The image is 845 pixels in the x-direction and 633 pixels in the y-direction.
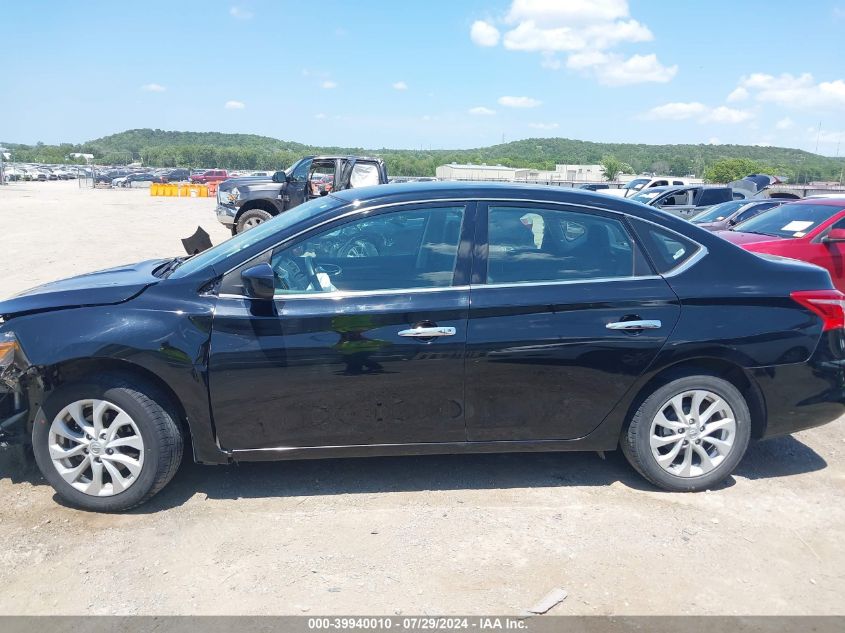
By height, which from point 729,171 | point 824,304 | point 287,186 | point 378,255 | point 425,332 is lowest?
point 425,332

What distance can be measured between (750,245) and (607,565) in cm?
684

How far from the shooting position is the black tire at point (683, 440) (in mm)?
3824

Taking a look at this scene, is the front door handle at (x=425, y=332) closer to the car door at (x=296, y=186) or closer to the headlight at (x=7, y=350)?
the headlight at (x=7, y=350)

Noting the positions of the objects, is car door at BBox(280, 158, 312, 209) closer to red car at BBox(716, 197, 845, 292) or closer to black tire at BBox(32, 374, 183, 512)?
red car at BBox(716, 197, 845, 292)

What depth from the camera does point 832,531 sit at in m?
3.57

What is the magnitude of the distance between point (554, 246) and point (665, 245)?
0.66 meters

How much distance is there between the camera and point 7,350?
11.6ft

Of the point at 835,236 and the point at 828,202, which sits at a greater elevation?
the point at 828,202

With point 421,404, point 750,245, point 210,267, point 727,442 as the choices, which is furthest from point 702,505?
point 750,245

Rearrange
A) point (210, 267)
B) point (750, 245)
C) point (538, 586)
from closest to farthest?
point (538, 586)
point (210, 267)
point (750, 245)

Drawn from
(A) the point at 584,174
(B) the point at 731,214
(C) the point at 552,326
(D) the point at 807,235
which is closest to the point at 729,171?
(A) the point at 584,174

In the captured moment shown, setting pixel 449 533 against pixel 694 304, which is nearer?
pixel 449 533

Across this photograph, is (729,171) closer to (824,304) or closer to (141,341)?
(824,304)

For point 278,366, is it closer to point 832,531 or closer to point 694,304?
point 694,304
